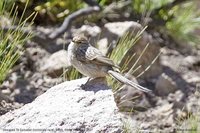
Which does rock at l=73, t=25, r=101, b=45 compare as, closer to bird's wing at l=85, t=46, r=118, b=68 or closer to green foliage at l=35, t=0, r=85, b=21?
green foliage at l=35, t=0, r=85, b=21

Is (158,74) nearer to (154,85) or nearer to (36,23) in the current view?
(154,85)

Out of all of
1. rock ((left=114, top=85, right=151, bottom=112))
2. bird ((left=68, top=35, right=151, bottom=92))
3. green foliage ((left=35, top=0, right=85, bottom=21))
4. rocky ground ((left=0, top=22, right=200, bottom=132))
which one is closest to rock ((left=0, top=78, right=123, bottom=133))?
bird ((left=68, top=35, right=151, bottom=92))

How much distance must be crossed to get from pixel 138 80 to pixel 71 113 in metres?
2.37

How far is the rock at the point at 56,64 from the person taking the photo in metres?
5.81

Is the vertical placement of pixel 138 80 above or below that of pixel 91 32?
below

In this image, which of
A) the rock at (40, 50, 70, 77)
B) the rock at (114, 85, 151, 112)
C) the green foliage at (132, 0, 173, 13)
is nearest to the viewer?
the rock at (114, 85, 151, 112)

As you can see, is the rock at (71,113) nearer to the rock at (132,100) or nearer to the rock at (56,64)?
the rock at (132,100)

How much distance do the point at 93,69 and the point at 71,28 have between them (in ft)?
8.09

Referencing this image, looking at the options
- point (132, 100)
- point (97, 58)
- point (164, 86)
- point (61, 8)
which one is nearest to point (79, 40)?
point (97, 58)

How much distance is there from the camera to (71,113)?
396 centimetres

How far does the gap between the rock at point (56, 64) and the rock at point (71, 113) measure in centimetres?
147

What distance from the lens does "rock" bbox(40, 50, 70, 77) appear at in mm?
5809

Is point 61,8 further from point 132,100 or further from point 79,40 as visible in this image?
point 79,40

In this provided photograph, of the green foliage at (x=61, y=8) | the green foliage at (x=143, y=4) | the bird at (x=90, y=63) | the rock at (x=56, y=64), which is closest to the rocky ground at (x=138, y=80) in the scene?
the rock at (x=56, y=64)
